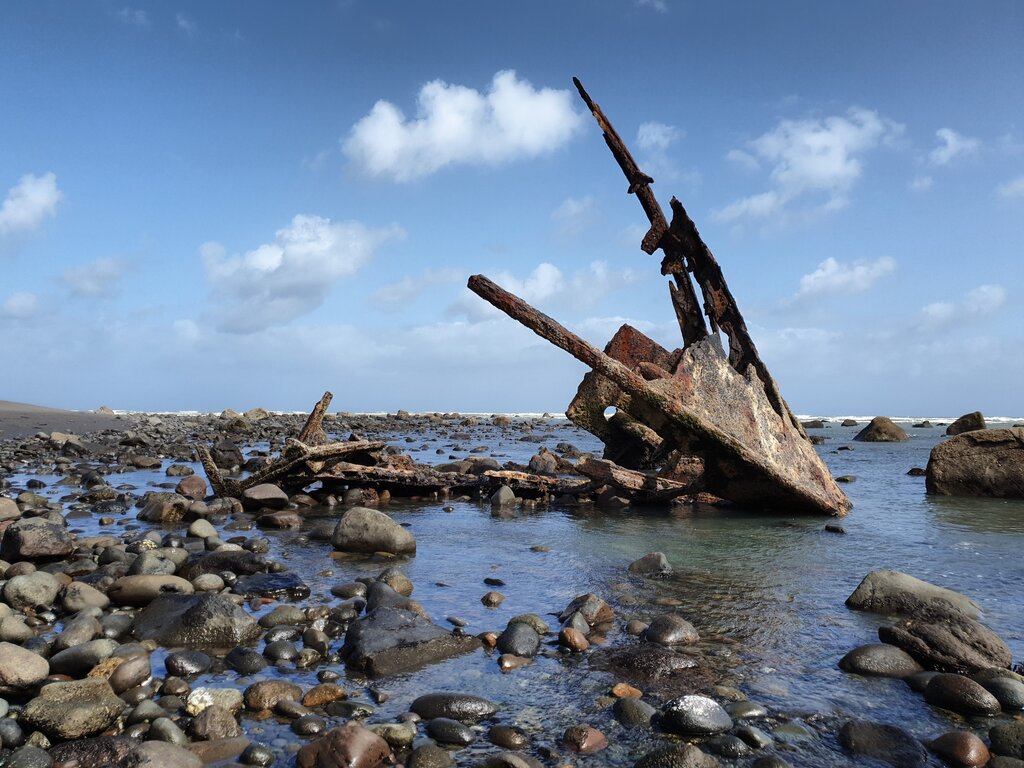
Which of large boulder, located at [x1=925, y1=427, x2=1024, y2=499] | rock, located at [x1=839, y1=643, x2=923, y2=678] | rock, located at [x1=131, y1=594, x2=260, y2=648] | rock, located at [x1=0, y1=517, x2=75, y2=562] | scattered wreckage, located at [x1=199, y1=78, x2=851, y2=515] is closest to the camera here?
rock, located at [x1=839, y1=643, x2=923, y2=678]

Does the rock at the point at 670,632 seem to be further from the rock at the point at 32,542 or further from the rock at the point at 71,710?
the rock at the point at 32,542

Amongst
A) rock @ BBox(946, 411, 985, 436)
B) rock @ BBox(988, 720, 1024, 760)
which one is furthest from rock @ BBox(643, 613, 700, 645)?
rock @ BBox(946, 411, 985, 436)

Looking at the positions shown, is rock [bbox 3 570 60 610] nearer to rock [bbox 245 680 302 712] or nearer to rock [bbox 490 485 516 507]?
rock [bbox 245 680 302 712]

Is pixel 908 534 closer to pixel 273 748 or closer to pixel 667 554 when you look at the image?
pixel 667 554

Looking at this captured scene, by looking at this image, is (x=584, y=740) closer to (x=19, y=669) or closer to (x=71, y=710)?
(x=71, y=710)

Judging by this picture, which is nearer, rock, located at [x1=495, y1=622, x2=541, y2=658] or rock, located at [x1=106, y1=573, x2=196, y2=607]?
rock, located at [x1=495, y1=622, x2=541, y2=658]

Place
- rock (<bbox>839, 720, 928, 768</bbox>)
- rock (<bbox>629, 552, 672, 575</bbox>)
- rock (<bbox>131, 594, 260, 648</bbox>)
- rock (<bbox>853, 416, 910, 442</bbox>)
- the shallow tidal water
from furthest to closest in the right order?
rock (<bbox>853, 416, 910, 442</bbox>) < rock (<bbox>629, 552, 672, 575</bbox>) < rock (<bbox>131, 594, 260, 648</bbox>) < the shallow tidal water < rock (<bbox>839, 720, 928, 768</bbox>)

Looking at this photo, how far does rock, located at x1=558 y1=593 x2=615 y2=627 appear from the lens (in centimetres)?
511

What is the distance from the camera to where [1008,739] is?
10.5ft

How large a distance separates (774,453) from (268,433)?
27629mm

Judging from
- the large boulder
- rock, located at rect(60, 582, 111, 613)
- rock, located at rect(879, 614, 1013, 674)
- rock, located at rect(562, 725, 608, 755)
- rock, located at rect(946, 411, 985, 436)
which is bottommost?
rock, located at rect(562, 725, 608, 755)

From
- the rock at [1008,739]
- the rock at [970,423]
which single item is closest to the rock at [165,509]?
the rock at [1008,739]

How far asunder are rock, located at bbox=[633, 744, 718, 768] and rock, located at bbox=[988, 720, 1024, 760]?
4.38 feet

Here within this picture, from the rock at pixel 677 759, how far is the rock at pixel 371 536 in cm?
493
